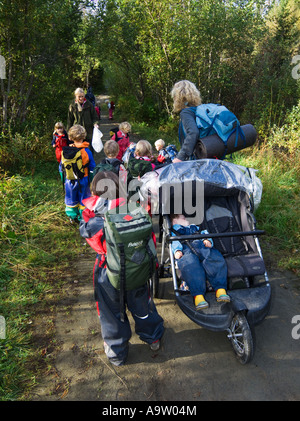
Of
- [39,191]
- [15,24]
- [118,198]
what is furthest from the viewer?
[15,24]

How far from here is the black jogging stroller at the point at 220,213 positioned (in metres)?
3.06

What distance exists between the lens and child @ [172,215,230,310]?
291 cm

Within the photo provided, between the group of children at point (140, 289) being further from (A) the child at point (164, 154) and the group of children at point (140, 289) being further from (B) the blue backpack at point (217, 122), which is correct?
(A) the child at point (164, 154)

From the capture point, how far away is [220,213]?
3.84m

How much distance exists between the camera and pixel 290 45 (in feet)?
34.6

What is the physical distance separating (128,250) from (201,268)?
1041mm

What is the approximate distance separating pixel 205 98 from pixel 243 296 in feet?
33.0

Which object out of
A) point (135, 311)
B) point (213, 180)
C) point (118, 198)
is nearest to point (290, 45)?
point (213, 180)

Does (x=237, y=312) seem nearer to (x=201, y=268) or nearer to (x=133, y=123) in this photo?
(x=201, y=268)

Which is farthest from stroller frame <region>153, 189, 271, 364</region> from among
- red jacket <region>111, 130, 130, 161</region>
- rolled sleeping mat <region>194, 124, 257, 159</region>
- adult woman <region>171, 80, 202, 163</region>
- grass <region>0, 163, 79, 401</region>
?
red jacket <region>111, 130, 130, 161</region>

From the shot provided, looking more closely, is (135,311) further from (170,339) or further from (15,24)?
(15,24)

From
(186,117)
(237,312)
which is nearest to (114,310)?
(237,312)

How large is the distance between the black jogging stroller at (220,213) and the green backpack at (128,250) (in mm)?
635
